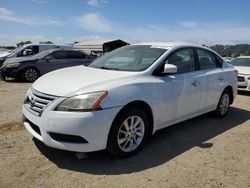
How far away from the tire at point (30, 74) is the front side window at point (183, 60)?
870 cm

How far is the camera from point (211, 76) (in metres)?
5.65

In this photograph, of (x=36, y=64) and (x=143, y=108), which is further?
(x=36, y=64)

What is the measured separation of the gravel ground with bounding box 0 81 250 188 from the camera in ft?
11.3

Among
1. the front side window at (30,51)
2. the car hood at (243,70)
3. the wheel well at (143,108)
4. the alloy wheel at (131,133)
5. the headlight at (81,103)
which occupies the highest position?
the front side window at (30,51)

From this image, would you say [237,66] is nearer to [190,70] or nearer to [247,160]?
[190,70]

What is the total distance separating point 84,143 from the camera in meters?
3.60

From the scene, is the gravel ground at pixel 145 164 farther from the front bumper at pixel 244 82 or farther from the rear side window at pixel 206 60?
the front bumper at pixel 244 82

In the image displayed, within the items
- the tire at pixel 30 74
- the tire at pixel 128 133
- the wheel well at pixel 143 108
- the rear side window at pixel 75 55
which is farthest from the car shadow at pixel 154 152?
the rear side window at pixel 75 55

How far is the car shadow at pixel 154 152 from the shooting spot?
379 cm

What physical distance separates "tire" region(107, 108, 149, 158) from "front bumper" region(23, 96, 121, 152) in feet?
0.41

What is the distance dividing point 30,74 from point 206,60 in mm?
8675

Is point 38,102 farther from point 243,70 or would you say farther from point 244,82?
point 243,70

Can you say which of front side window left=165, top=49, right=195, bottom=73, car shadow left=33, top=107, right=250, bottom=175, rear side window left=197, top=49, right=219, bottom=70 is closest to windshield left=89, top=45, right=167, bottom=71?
front side window left=165, top=49, right=195, bottom=73

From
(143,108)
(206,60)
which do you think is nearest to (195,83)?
(206,60)
